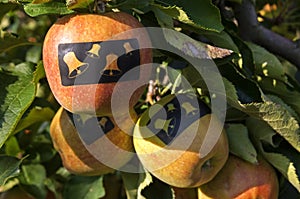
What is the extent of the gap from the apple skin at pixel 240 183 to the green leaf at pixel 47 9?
44 centimetres

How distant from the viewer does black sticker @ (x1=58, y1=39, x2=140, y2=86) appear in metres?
0.90

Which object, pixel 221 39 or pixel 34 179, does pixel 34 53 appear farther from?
pixel 221 39

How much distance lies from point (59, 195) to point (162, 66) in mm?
538

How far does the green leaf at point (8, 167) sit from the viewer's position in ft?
3.57

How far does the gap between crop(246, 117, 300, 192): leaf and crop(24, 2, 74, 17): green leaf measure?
0.45 meters

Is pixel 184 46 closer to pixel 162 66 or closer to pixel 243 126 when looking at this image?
pixel 162 66

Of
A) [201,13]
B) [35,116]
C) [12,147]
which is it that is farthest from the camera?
[12,147]

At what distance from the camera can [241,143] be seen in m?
1.12

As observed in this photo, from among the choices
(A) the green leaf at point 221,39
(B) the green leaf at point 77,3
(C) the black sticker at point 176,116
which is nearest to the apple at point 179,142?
(C) the black sticker at point 176,116

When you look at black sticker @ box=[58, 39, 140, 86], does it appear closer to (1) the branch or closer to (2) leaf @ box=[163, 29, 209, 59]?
(2) leaf @ box=[163, 29, 209, 59]

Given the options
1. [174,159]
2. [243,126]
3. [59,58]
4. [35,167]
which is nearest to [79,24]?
[59,58]

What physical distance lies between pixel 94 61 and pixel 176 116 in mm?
223

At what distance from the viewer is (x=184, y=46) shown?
0.96 metres

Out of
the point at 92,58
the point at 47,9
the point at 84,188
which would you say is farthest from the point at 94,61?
the point at 84,188
